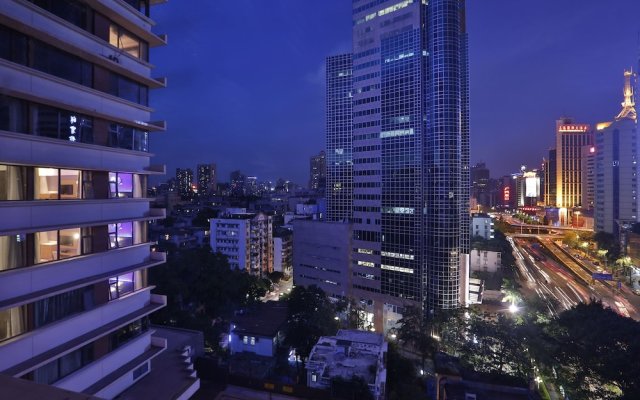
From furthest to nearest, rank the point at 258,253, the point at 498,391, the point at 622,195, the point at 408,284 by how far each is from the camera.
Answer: the point at 622,195 < the point at 258,253 < the point at 408,284 < the point at 498,391

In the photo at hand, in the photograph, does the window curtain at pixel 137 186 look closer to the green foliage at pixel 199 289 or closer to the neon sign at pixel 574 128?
the green foliage at pixel 199 289

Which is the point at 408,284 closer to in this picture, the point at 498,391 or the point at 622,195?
the point at 498,391

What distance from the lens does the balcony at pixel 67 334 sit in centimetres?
820

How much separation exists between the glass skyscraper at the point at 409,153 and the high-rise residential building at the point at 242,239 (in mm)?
17892

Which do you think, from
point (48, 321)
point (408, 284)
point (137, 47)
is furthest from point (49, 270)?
point (408, 284)

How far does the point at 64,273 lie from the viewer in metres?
9.72

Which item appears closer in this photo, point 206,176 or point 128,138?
point 128,138

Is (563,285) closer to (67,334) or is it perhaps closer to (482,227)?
(482,227)

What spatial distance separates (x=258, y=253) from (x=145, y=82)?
47.5m

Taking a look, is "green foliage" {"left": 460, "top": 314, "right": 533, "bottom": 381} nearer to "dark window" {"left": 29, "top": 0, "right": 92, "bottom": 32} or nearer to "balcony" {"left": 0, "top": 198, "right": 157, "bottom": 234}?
"balcony" {"left": 0, "top": 198, "right": 157, "bottom": 234}

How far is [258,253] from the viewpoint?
5847 cm

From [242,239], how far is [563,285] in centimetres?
5294

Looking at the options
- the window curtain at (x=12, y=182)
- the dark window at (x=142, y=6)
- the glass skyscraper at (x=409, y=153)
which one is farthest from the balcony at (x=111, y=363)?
the glass skyscraper at (x=409, y=153)

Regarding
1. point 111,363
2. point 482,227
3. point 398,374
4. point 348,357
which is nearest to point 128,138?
point 111,363
